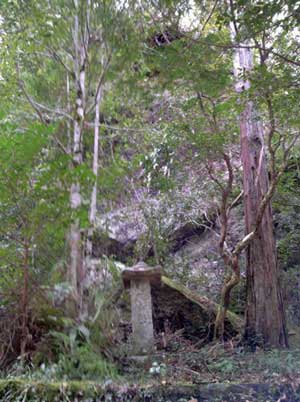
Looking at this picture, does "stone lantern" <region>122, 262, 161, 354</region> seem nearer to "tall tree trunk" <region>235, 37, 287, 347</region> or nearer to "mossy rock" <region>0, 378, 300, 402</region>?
"mossy rock" <region>0, 378, 300, 402</region>

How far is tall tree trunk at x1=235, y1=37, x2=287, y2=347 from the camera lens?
5.64 m

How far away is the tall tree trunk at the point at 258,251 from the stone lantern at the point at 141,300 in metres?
1.67

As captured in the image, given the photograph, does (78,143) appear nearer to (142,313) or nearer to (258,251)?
(142,313)

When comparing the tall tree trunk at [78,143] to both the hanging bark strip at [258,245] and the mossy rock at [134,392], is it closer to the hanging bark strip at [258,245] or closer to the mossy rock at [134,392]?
the mossy rock at [134,392]

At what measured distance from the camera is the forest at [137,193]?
3.57 meters

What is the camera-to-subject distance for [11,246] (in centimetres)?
385

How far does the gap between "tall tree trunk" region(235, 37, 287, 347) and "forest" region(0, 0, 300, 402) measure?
0.02 m

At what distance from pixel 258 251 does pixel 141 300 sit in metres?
2.07

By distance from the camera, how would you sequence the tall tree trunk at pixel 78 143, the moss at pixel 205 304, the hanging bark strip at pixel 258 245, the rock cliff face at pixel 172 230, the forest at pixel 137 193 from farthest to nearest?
the rock cliff face at pixel 172 230, the moss at pixel 205 304, the hanging bark strip at pixel 258 245, the tall tree trunk at pixel 78 143, the forest at pixel 137 193

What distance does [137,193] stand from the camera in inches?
306

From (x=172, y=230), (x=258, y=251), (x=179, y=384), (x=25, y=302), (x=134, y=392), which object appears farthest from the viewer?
(x=172, y=230)

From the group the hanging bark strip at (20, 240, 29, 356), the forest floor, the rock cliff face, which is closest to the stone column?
the forest floor

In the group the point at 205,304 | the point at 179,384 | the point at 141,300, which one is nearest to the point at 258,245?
the point at 205,304

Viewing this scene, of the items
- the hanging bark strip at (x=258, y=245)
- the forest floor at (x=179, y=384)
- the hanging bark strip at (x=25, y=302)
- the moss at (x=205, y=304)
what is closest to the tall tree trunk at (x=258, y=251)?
the hanging bark strip at (x=258, y=245)
